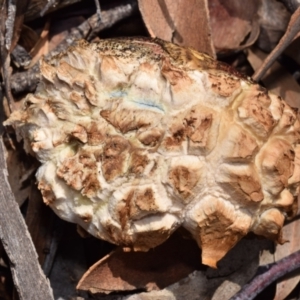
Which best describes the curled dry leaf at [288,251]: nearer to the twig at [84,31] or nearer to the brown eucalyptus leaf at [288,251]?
the brown eucalyptus leaf at [288,251]

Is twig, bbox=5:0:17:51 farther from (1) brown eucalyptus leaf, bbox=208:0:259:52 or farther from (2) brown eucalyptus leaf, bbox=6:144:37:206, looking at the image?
(1) brown eucalyptus leaf, bbox=208:0:259:52

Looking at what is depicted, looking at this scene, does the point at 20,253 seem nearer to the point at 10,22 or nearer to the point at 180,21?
the point at 10,22

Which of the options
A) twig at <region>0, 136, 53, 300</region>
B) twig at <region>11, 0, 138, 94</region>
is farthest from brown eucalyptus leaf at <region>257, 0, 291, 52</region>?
twig at <region>0, 136, 53, 300</region>

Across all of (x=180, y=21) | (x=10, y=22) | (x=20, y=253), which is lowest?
(x=20, y=253)

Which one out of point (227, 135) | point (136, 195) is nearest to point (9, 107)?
point (136, 195)

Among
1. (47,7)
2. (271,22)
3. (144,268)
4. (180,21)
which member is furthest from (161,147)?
(271,22)

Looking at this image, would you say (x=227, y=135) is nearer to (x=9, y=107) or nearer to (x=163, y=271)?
(x=163, y=271)
